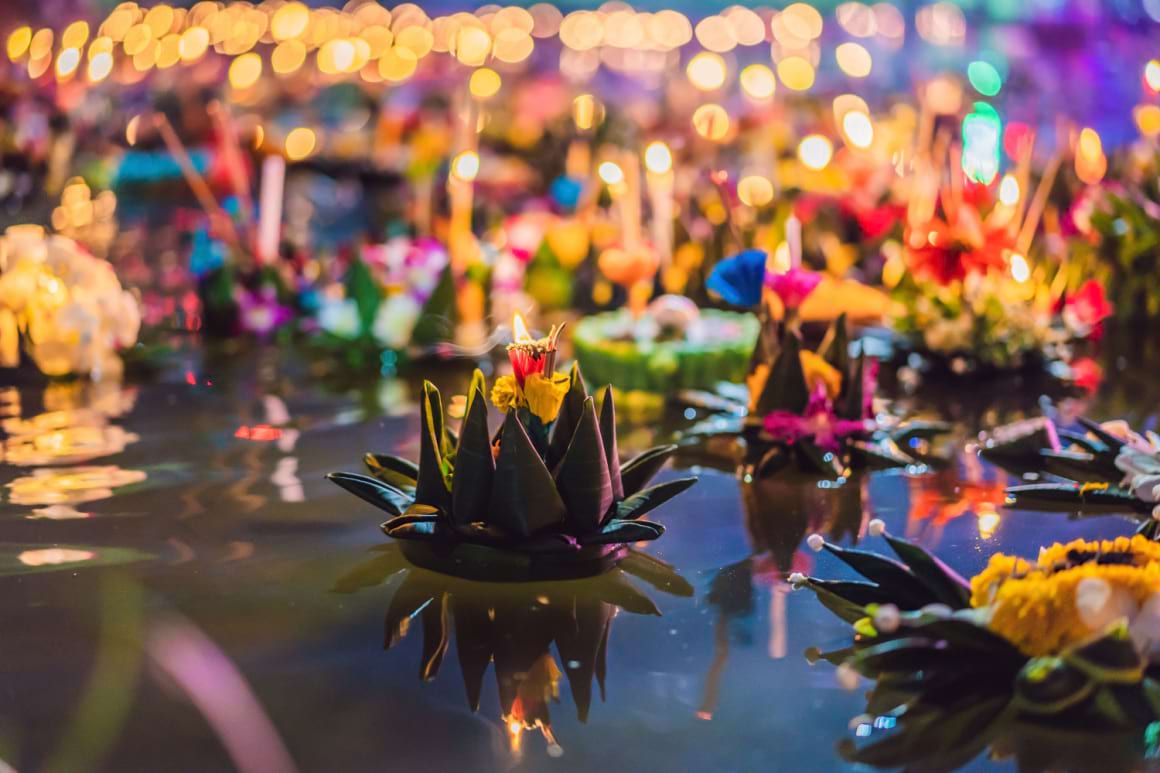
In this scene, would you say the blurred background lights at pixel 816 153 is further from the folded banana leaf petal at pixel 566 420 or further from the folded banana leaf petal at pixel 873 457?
the folded banana leaf petal at pixel 566 420

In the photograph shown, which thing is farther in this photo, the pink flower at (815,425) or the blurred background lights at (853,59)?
the blurred background lights at (853,59)

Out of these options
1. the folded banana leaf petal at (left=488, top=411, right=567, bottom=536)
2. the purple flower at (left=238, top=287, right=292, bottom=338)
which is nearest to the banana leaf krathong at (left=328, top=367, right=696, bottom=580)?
the folded banana leaf petal at (left=488, top=411, right=567, bottom=536)

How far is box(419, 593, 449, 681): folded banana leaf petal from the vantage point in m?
1.74

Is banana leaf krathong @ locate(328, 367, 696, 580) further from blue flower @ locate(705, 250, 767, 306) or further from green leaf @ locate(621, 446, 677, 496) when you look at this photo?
blue flower @ locate(705, 250, 767, 306)

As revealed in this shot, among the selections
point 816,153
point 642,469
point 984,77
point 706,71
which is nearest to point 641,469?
point 642,469

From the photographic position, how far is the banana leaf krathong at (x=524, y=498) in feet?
6.57

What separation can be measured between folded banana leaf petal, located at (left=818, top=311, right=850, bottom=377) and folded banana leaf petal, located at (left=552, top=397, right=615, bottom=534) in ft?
3.20

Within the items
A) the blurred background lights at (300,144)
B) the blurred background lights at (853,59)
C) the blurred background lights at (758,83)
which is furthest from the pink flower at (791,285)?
the blurred background lights at (853,59)

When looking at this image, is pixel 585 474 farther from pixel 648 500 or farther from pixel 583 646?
pixel 583 646

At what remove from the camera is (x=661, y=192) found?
4.54 m

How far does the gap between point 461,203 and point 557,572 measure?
104 inches

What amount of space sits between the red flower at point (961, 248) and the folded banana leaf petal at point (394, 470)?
1.91 meters

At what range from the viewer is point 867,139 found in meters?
4.99

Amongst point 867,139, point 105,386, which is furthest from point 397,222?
point 105,386
